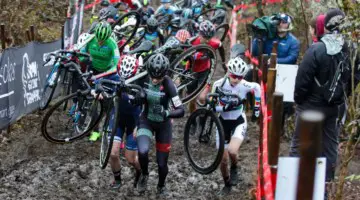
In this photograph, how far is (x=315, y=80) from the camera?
5.35 m

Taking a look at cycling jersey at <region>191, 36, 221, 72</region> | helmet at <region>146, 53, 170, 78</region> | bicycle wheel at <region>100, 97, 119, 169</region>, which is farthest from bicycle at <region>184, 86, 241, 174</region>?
cycling jersey at <region>191, 36, 221, 72</region>

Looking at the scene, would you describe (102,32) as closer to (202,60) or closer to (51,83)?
(51,83)

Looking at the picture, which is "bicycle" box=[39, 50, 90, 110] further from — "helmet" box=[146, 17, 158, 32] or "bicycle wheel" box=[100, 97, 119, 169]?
"helmet" box=[146, 17, 158, 32]

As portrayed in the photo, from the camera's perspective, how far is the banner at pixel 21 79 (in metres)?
8.55

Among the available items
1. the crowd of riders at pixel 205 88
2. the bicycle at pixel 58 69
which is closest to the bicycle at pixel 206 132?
the crowd of riders at pixel 205 88

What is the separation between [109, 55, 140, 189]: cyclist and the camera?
23.2 ft

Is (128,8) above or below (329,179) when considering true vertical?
above

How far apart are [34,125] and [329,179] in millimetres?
6161

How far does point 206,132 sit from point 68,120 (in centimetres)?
229

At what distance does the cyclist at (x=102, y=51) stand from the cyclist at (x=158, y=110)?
182 centimetres

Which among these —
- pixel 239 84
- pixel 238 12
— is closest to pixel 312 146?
pixel 239 84

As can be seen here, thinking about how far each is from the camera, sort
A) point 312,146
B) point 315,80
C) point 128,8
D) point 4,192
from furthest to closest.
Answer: point 128,8, point 4,192, point 315,80, point 312,146

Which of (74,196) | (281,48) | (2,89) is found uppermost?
(281,48)

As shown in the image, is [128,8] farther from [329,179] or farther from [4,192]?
[329,179]
